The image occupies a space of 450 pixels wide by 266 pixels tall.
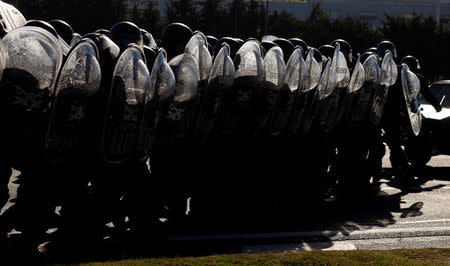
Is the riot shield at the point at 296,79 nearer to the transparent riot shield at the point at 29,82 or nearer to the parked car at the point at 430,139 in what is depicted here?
the transparent riot shield at the point at 29,82

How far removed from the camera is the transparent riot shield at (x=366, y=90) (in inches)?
352

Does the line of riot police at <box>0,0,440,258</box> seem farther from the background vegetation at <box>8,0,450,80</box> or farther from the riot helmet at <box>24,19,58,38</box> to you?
the background vegetation at <box>8,0,450,80</box>

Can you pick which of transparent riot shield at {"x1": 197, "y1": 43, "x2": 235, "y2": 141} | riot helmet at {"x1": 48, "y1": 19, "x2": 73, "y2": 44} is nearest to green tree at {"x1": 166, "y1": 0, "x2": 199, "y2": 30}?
riot helmet at {"x1": 48, "y1": 19, "x2": 73, "y2": 44}

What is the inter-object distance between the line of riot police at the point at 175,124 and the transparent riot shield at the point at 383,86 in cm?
3

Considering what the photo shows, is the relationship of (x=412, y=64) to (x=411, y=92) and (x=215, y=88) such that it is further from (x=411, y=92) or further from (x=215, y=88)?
(x=215, y=88)

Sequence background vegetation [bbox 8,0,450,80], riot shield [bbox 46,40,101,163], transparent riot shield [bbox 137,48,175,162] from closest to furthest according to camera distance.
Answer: riot shield [bbox 46,40,101,163], transparent riot shield [bbox 137,48,175,162], background vegetation [bbox 8,0,450,80]

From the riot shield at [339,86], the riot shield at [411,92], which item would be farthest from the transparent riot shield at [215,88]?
the riot shield at [411,92]

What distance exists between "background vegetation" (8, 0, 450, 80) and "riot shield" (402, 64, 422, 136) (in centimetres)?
3163

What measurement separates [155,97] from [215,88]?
0.98m

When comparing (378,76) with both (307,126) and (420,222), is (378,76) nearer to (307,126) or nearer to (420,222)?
(307,126)

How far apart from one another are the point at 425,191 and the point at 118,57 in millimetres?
6166

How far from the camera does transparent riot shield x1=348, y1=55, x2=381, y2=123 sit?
895 centimetres

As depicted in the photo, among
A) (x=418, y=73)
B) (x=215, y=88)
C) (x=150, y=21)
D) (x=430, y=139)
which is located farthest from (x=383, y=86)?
(x=150, y=21)

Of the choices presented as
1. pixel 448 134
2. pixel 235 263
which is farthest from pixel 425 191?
pixel 235 263
